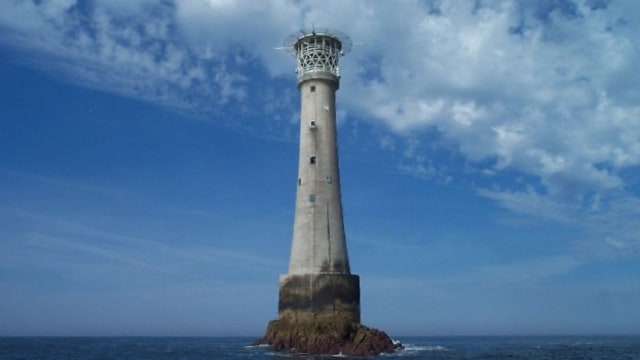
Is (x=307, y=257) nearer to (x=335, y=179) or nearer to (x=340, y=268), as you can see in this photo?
(x=340, y=268)

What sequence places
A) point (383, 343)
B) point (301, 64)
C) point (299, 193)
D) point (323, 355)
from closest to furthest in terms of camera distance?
point (323, 355)
point (383, 343)
point (299, 193)
point (301, 64)

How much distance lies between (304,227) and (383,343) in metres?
10.5

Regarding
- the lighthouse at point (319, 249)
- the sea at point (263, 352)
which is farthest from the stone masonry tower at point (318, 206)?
the sea at point (263, 352)

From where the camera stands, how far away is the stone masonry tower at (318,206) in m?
44.7

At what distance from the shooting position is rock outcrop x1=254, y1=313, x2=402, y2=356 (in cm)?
4181

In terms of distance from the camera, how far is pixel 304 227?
4647 centimetres

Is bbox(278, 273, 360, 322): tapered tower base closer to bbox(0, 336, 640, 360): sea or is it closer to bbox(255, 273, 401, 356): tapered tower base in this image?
bbox(255, 273, 401, 356): tapered tower base

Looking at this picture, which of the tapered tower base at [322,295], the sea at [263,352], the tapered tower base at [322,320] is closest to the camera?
the tapered tower base at [322,320]

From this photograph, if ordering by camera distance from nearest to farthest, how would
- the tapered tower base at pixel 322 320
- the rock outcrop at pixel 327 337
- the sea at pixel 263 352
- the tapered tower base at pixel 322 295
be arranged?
the rock outcrop at pixel 327 337 → the tapered tower base at pixel 322 320 → the tapered tower base at pixel 322 295 → the sea at pixel 263 352

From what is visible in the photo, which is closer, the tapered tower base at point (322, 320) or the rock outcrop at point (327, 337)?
the rock outcrop at point (327, 337)

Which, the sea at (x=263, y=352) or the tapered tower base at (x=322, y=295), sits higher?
the tapered tower base at (x=322, y=295)

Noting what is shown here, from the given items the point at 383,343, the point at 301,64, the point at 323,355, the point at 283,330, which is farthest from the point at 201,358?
the point at 301,64

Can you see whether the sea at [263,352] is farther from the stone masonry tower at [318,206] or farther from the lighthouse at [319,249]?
the stone masonry tower at [318,206]

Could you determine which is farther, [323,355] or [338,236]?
[338,236]
